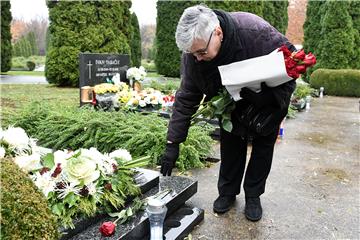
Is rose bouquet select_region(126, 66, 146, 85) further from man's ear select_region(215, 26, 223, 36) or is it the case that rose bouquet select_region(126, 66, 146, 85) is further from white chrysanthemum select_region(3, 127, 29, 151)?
man's ear select_region(215, 26, 223, 36)

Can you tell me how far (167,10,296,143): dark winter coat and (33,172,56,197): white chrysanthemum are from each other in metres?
0.81

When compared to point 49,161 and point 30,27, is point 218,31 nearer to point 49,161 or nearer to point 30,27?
point 49,161

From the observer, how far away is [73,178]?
1.91 m

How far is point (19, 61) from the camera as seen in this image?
30.7 metres

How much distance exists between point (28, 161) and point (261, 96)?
140cm

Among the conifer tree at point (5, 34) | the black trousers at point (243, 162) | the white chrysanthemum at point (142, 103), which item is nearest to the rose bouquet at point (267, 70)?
the black trousers at point (243, 162)

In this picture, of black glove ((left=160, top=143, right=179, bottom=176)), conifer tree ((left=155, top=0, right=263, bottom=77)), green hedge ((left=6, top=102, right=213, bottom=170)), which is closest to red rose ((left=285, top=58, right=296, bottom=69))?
black glove ((left=160, top=143, right=179, bottom=176))

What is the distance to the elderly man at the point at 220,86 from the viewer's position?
1.90 meters

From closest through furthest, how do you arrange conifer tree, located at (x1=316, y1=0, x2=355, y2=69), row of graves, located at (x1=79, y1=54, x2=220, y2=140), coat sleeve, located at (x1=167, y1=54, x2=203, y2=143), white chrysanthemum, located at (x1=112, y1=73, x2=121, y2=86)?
coat sleeve, located at (x1=167, y1=54, x2=203, y2=143) < row of graves, located at (x1=79, y1=54, x2=220, y2=140) < white chrysanthemum, located at (x1=112, y1=73, x2=121, y2=86) < conifer tree, located at (x1=316, y1=0, x2=355, y2=69)

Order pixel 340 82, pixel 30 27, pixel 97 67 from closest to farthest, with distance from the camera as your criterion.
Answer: pixel 97 67, pixel 340 82, pixel 30 27

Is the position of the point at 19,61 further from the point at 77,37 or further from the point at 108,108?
the point at 108,108

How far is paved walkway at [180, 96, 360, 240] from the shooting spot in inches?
96.6

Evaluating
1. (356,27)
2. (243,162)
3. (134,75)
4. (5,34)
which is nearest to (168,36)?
(5,34)

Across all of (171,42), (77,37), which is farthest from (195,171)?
(171,42)
